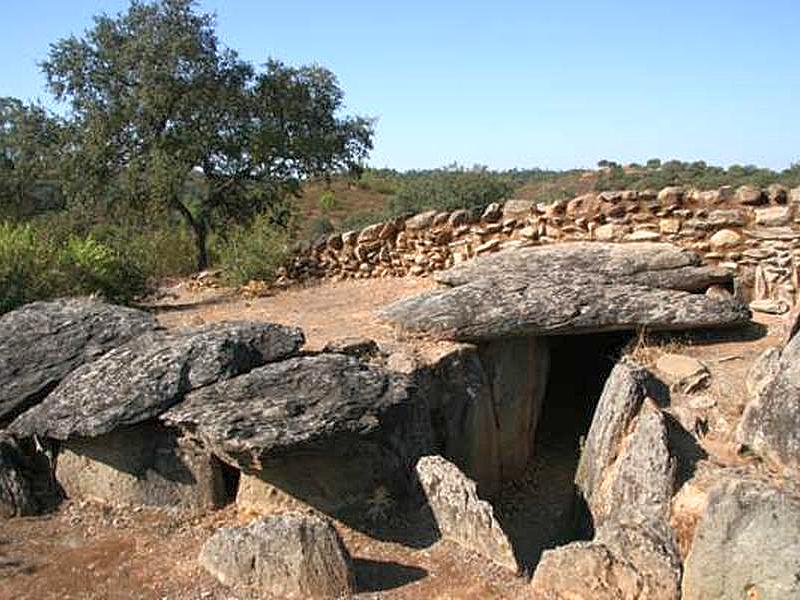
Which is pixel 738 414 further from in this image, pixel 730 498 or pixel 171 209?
pixel 171 209

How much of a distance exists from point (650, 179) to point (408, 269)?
12.9 metres

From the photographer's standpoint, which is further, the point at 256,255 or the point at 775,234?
the point at 256,255

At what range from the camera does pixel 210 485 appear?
21.1 feet

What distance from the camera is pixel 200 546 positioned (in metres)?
5.87

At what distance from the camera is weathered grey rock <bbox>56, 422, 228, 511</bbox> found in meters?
6.42

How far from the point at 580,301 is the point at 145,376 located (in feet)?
14.3

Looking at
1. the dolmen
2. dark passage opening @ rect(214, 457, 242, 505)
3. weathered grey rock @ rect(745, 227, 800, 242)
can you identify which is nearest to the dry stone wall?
weathered grey rock @ rect(745, 227, 800, 242)

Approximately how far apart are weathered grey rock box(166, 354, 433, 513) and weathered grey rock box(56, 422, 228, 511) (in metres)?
0.45

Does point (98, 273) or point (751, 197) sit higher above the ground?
point (751, 197)

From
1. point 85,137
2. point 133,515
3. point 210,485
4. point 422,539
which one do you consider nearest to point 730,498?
point 422,539

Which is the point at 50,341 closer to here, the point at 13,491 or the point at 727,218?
the point at 13,491

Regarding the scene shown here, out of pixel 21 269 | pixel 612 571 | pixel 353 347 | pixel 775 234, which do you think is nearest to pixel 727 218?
pixel 775 234

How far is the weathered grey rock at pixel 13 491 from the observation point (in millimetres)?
6285

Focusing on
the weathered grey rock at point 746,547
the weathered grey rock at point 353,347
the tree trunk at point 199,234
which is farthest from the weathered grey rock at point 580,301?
the tree trunk at point 199,234
